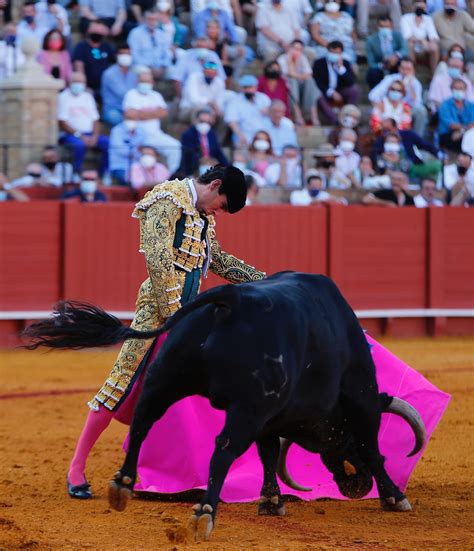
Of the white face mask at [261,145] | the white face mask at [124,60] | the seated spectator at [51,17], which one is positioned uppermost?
the seated spectator at [51,17]

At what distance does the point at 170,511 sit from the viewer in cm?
464

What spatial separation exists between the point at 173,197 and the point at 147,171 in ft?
20.1

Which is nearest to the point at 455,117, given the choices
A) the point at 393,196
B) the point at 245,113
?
the point at 393,196

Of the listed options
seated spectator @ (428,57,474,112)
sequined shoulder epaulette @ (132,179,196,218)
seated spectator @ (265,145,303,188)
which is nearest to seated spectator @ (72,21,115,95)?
seated spectator @ (265,145,303,188)

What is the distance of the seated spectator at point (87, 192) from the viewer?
10477mm

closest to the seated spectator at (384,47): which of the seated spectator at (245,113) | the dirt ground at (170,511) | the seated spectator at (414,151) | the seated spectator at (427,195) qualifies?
the seated spectator at (414,151)

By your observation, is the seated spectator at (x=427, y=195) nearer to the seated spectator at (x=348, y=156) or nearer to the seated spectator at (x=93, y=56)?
the seated spectator at (x=348, y=156)

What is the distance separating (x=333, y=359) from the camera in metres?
4.26

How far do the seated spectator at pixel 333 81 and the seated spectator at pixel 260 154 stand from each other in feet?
4.43

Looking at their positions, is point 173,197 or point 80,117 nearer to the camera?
point 173,197

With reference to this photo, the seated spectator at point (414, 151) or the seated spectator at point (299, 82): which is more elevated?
the seated spectator at point (299, 82)

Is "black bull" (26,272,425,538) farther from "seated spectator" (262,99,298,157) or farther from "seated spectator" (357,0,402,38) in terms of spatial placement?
"seated spectator" (357,0,402,38)

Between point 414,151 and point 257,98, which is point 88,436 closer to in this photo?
point 257,98

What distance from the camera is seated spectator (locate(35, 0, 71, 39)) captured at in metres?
11.1
